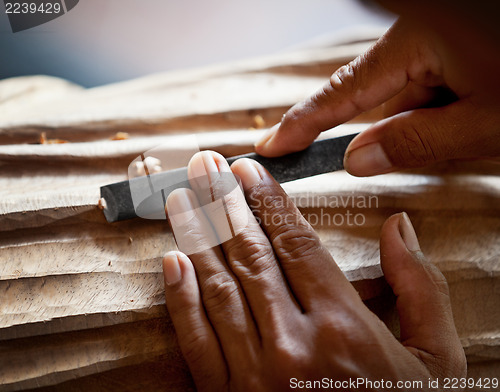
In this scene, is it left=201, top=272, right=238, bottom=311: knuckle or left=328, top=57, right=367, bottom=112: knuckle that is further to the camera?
left=328, top=57, right=367, bottom=112: knuckle

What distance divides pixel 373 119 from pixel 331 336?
24.5 inches

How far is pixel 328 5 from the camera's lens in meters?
1.40

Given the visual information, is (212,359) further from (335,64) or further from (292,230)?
(335,64)

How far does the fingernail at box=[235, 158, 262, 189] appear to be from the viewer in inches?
27.7

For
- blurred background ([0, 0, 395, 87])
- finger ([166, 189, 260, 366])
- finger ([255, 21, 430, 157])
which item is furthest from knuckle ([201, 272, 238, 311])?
blurred background ([0, 0, 395, 87])

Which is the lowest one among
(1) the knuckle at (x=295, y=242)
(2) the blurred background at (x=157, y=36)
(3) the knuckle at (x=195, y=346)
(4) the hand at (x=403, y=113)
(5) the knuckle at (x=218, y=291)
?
(3) the knuckle at (x=195, y=346)

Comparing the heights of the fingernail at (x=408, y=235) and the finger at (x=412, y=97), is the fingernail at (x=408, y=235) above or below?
below

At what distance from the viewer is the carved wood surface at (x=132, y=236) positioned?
64cm

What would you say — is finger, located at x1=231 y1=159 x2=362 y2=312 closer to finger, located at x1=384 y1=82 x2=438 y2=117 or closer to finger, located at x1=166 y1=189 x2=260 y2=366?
finger, located at x1=166 y1=189 x2=260 y2=366

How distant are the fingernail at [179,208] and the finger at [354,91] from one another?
20 cm

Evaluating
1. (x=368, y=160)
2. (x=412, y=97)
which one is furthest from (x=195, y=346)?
(x=412, y=97)

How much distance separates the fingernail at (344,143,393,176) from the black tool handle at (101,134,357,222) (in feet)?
0.10

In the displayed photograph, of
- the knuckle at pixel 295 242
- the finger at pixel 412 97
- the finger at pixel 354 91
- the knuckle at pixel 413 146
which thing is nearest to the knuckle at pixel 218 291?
the knuckle at pixel 295 242

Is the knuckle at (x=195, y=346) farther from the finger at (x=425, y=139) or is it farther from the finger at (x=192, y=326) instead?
the finger at (x=425, y=139)
